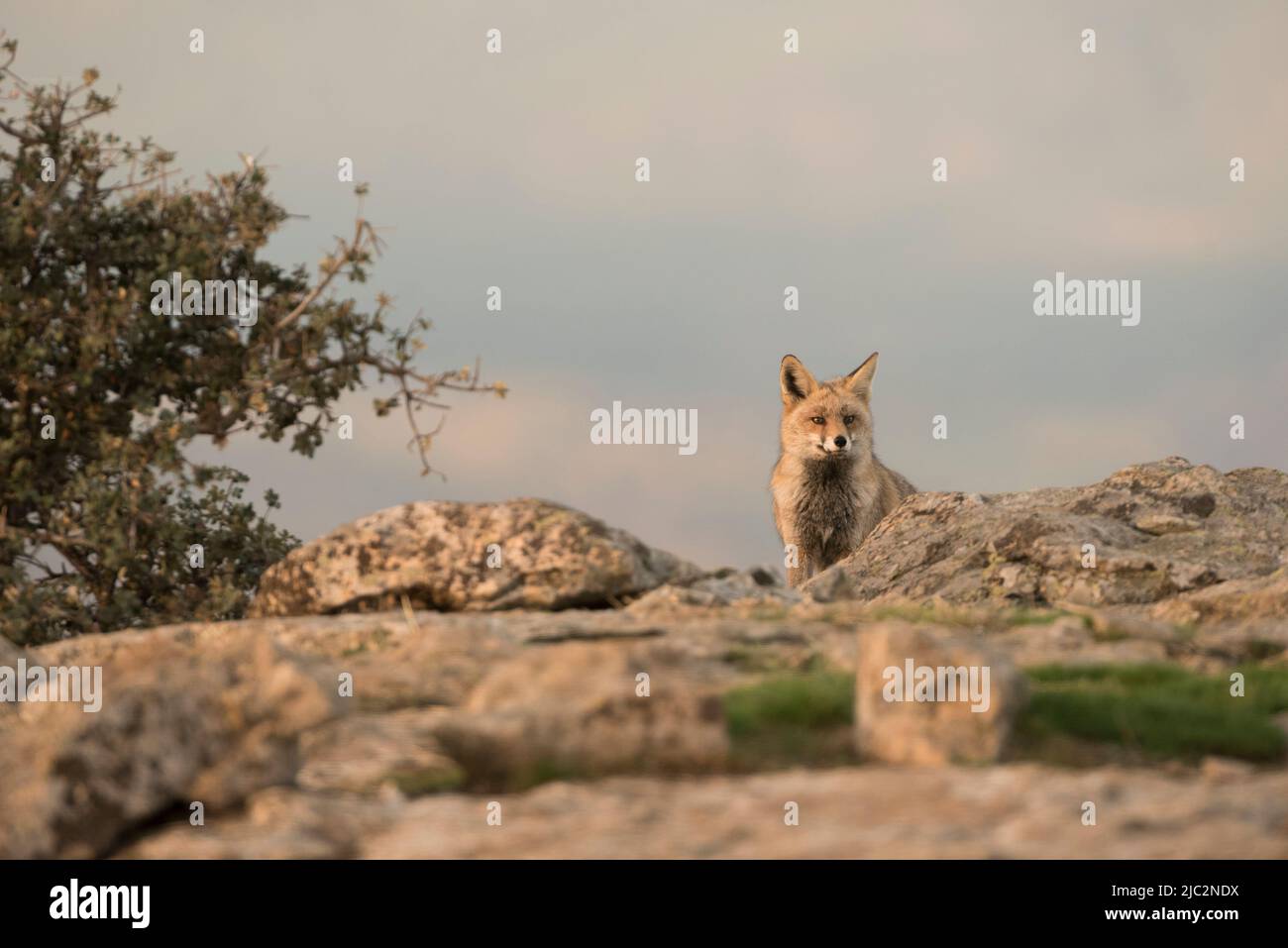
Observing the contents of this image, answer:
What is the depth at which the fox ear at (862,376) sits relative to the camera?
75.8 feet

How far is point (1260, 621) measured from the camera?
50.4 feet

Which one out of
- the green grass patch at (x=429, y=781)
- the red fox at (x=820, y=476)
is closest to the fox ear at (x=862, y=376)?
the red fox at (x=820, y=476)

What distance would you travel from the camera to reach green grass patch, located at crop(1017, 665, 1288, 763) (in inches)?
354

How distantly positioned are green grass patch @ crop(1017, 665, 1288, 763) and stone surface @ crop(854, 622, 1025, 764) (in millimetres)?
322

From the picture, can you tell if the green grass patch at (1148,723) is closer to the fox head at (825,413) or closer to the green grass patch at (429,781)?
the green grass patch at (429,781)

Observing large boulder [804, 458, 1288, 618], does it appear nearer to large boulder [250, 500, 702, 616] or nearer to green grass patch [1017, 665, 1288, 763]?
large boulder [250, 500, 702, 616]

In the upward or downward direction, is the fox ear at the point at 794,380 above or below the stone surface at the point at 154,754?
above

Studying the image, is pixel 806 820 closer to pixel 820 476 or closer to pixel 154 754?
pixel 154 754

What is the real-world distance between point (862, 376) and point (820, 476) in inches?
68.0

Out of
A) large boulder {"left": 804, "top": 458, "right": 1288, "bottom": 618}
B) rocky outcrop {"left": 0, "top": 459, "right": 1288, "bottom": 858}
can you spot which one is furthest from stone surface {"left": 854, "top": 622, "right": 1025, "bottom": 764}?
large boulder {"left": 804, "top": 458, "right": 1288, "bottom": 618}

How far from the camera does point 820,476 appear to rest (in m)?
23.2

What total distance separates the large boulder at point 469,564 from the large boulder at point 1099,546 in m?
2.32
